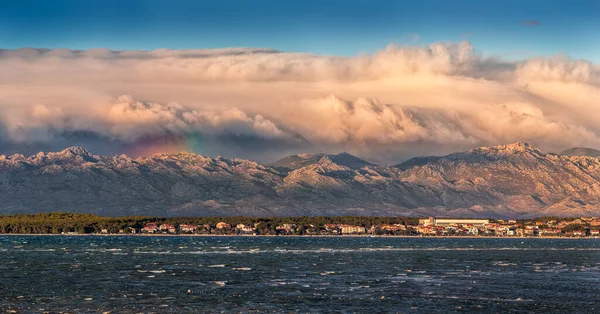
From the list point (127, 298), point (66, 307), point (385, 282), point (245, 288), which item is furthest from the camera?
point (385, 282)

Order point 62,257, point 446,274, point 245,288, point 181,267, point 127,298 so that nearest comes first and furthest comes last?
point 127,298 → point 245,288 → point 446,274 → point 181,267 → point 62,257

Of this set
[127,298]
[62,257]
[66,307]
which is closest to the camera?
[66,307]

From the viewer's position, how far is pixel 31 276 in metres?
136

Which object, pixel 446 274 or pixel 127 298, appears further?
Answer: pixel 446 274

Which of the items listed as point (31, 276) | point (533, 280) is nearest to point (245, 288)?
point (31, 276)

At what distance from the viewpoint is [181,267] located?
520ft

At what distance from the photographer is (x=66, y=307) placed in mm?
98688

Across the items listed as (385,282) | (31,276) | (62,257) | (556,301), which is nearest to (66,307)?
(31,276)

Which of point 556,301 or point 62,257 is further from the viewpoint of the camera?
point 62,257

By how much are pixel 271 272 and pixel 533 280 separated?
1715 inches

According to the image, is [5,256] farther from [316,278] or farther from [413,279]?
[413,279]

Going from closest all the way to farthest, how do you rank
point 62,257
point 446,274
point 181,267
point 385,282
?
point 385,282 < point 446,274 < point 181,267 < point 62,257

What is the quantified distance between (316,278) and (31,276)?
45.1m

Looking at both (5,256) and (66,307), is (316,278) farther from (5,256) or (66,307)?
(5,256)
